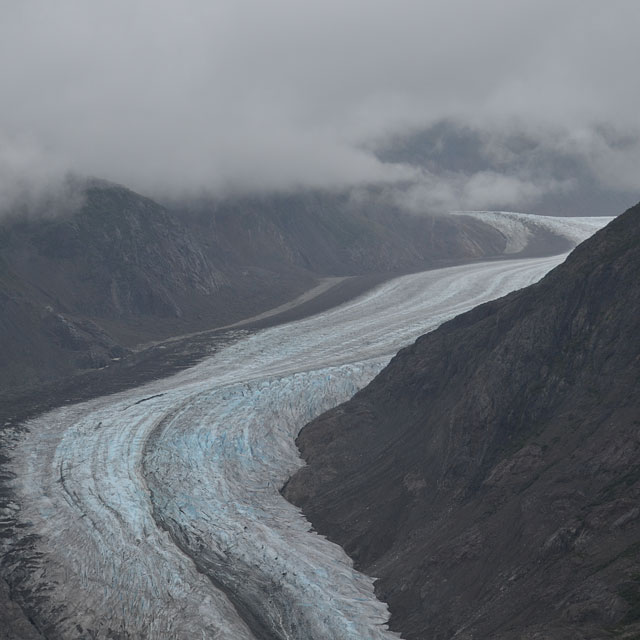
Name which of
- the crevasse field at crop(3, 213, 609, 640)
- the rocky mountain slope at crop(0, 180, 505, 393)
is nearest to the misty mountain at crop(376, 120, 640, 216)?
Answer: the rocky mountain slope at crop(0, 180, 505, 393)

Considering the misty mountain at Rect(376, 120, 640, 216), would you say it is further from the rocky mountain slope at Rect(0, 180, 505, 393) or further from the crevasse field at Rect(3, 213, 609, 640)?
the crevasse field at Rect(3, 213, 609, 640)

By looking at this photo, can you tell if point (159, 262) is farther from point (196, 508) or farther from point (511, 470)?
point (511, 470)

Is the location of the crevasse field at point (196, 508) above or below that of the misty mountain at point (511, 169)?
below

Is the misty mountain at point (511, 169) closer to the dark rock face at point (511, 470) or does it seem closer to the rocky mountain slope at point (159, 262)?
the rocky mountain slope at point (159, 262)

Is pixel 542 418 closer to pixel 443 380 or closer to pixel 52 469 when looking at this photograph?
pixel 443 380

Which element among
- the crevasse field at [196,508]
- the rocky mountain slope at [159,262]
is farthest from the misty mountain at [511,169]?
the crevasse field at [196,508]

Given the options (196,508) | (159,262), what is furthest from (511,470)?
(159,262)
